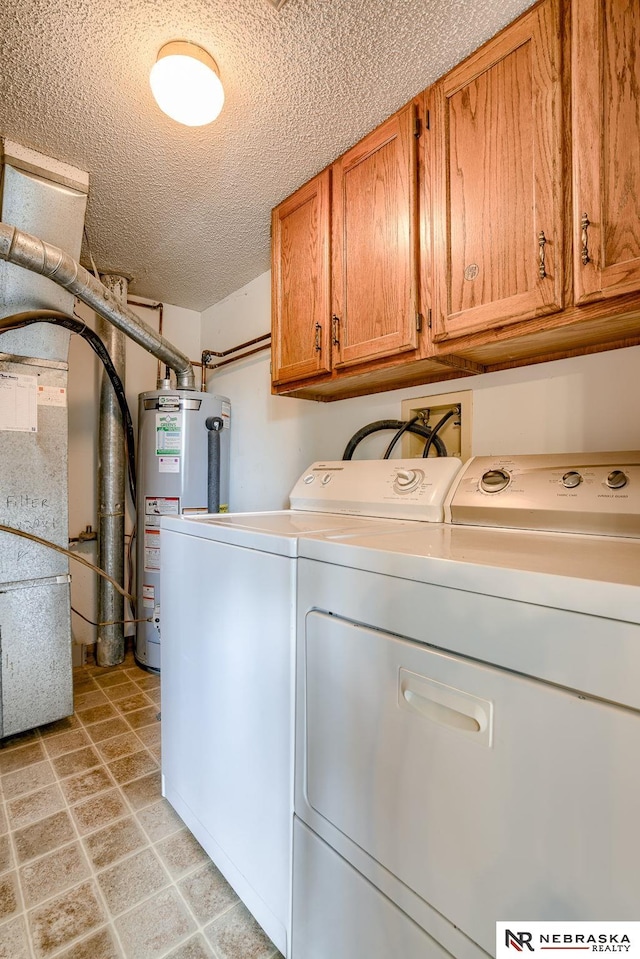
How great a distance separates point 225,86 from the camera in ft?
4.51

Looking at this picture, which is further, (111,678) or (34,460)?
(111,678)

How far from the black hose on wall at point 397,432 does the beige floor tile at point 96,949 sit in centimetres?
157

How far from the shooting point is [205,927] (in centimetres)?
102

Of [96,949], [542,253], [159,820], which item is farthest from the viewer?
[159,820]

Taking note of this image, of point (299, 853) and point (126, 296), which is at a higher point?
point (126, 296)

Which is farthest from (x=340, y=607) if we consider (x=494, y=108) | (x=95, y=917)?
(x=494, y=108)

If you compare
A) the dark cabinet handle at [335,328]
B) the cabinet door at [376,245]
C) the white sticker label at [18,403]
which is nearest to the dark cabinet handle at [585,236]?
the cabinet door at [376,245]

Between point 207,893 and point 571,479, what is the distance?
1.43m

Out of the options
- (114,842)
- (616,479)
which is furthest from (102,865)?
(616,479)

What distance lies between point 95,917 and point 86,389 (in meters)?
2.46

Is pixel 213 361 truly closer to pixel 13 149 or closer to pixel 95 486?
pixel 95 486

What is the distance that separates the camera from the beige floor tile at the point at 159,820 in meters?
1.29

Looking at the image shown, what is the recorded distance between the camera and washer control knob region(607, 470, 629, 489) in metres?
1.02

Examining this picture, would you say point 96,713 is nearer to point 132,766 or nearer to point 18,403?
point 132,766
